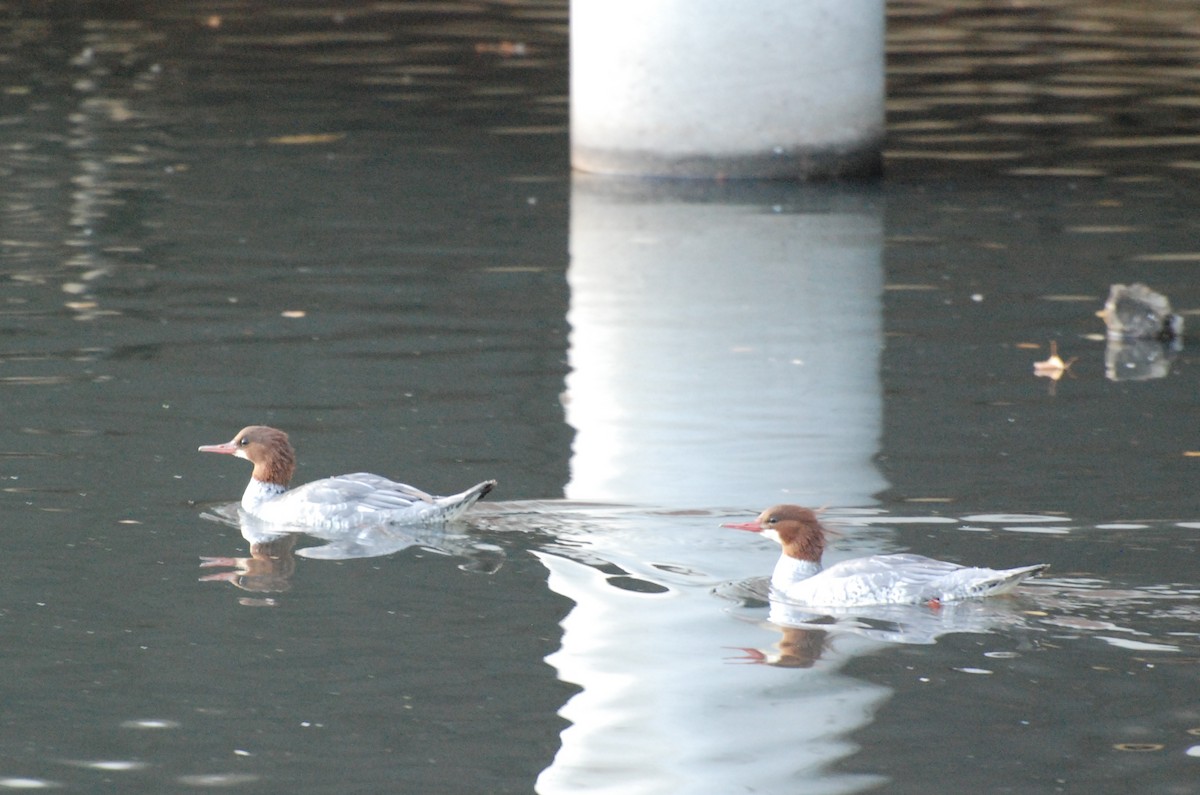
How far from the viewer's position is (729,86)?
1703 centimetres

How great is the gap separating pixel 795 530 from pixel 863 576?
0.42 m

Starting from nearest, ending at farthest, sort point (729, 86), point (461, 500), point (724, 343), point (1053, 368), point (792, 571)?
1. point (792, 571)
2. point (461, 500)
3. point (1053, 368)
4. point (724, 343)
5. point (729, 86)

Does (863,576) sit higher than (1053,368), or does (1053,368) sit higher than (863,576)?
(1053,368)

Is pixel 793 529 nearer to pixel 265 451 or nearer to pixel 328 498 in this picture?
pixel 328 498

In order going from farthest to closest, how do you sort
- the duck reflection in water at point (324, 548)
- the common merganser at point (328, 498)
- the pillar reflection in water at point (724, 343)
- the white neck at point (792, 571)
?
1. the pillar reflection in water at point (724, 343)
2. the common merganser at point (328, 498)
3. the duck reflection in water at point (324, 548)
4. the white neck at point (792, 571)

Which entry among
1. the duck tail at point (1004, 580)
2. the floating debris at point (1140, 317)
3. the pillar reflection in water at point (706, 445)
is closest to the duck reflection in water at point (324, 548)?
the pillar reflection in water at point (706, 445)

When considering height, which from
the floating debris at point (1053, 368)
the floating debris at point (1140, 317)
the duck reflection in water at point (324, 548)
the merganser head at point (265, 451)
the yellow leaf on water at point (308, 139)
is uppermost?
the yellow leaf on water at point (308, 139)

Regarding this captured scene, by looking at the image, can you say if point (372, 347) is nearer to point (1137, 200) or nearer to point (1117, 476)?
point (1117, 476)

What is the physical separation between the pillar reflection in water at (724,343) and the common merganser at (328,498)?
2.60 feet

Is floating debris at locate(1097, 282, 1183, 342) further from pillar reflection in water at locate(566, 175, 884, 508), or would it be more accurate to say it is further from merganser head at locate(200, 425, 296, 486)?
merganser head at locate(200, 425, 296, 486)

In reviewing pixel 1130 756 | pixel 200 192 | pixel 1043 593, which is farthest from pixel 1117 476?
pixel 200 192

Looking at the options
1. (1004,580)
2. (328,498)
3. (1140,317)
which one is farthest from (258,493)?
(1140,317)

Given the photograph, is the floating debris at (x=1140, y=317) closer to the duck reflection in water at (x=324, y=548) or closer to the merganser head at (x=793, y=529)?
the merganser head at (x=793, y=529)

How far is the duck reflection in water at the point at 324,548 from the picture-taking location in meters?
8.30
